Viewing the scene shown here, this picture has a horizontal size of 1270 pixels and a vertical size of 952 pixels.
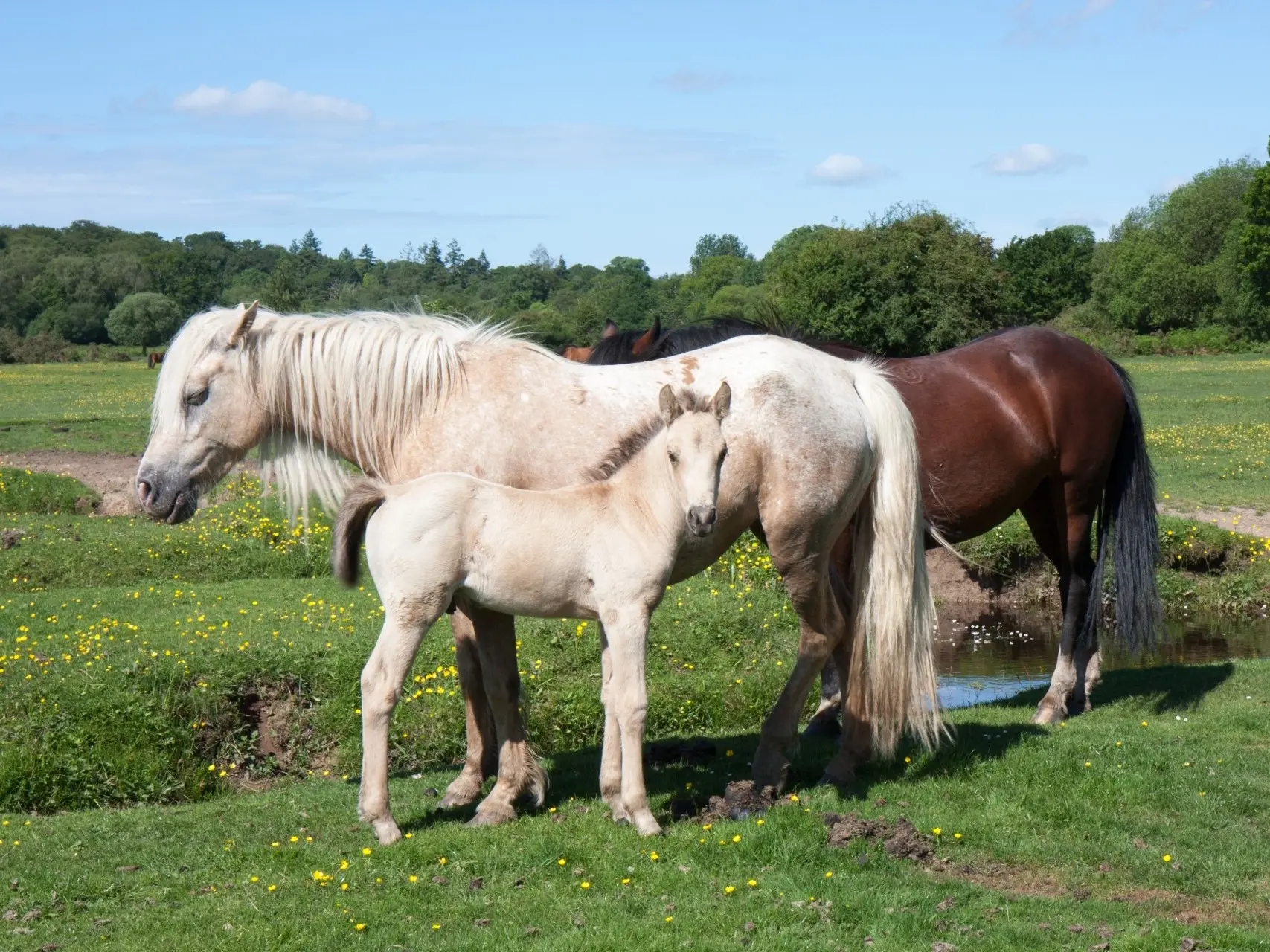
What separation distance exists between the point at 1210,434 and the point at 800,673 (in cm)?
1997

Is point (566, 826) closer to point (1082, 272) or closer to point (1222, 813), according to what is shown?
point (1222, 813)

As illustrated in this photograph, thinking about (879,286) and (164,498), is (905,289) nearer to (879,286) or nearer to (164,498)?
(879,286)

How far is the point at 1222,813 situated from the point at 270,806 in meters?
4.93

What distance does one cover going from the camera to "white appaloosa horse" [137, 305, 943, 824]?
6156 millimetres

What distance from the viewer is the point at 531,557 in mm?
5621

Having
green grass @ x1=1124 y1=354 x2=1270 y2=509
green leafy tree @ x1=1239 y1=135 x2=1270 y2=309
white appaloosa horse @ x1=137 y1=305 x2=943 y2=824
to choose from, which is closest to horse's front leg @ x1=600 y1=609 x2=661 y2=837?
white appaloosa horse @ x1=137 y1=305 x2=943 y2=824

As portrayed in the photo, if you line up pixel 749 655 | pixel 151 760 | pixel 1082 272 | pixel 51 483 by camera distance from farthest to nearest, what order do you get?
pixel 1082 272 < pixel 51 483 < pixel 749 655 < pixel 151 760

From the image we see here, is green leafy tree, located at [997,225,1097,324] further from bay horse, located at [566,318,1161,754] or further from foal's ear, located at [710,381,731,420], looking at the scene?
foal's ear, located at [710,381,731,420]

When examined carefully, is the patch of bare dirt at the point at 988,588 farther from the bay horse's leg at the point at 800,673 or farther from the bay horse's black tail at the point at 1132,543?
the bay horse's leg at the point at 800,673

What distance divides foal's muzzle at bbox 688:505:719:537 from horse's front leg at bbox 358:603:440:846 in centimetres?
127

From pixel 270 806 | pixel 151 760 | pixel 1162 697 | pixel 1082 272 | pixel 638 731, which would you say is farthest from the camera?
pixel 1082 272

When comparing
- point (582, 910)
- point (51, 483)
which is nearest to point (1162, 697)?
point (582, 910)

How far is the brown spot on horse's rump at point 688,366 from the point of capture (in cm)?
634

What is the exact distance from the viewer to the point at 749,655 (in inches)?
397
